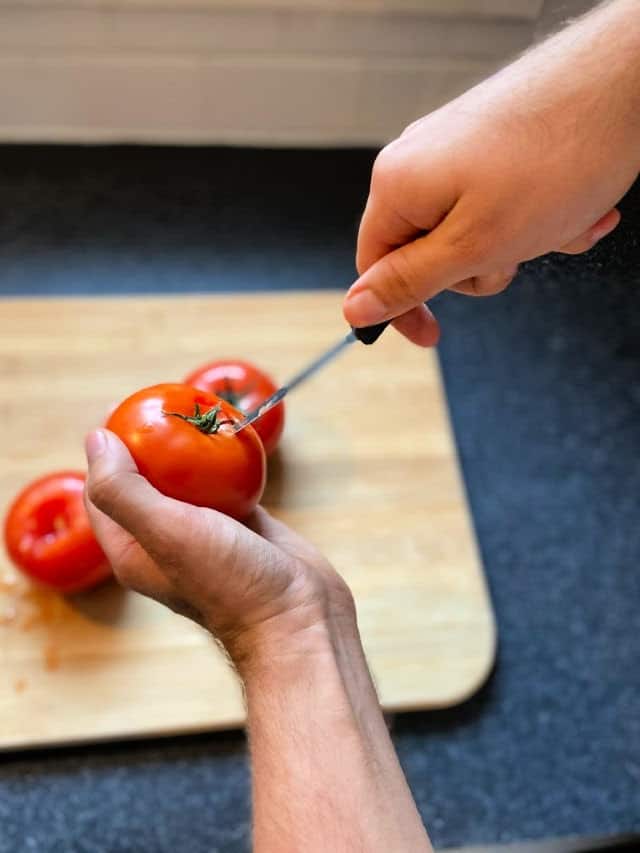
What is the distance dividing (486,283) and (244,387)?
0.35 meters

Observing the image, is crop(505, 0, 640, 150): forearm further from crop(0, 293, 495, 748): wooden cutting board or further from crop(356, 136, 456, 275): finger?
crop(0, 293, 495, 748): wooden cutting board

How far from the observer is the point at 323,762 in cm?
68

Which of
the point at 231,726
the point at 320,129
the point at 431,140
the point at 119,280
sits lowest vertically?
the point at 231,726

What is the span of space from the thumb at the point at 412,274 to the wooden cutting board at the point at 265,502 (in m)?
0.44

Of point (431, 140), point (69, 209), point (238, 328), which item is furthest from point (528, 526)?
point (69, 209)

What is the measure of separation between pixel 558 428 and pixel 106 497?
0.83 meters

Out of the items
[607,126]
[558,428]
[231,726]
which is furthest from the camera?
[558,428]

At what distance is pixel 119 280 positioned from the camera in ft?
4.56

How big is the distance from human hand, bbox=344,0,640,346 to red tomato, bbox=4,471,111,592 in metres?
0.47

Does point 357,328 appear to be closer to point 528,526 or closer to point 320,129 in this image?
point 528,526

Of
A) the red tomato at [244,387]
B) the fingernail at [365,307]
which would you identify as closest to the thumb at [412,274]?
the fingernail at [365,307]

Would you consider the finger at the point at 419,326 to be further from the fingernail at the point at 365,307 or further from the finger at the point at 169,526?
the finger at the point at 169,526

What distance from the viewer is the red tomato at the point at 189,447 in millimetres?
729

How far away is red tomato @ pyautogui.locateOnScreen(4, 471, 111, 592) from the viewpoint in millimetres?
958
